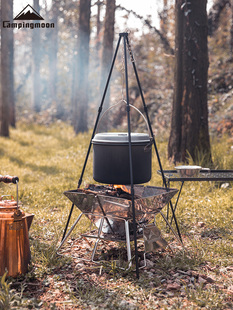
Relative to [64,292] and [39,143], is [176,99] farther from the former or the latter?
[39,143]

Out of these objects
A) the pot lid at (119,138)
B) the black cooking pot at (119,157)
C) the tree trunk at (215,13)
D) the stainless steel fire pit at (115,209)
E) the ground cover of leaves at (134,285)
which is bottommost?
the ground cover of leaves at (134,285)

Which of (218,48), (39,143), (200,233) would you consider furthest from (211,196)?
(218,48)

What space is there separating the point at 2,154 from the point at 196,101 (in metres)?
5.11

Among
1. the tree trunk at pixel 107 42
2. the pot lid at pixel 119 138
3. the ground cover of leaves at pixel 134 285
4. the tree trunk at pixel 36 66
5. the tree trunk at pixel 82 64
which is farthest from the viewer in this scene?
the tree trunk at pixel 36 66

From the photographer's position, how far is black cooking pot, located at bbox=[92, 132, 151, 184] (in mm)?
3572

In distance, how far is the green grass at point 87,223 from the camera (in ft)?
9.42

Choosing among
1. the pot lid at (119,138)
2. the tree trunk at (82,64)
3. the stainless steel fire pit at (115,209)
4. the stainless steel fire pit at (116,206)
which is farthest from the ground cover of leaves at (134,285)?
the tree trunk at (82,64)

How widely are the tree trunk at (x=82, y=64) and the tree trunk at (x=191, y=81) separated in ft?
21.3

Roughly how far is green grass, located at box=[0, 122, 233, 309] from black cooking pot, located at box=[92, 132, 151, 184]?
844 mm

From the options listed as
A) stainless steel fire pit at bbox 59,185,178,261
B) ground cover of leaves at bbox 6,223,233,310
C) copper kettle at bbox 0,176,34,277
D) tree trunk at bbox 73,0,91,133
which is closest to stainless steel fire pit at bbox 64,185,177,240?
stainless steel fire pit at bbox 59,185,178,261

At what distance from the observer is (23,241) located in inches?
126

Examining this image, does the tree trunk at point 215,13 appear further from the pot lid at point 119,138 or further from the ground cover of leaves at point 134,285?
Result: the ground cover of leaves at point 134,285

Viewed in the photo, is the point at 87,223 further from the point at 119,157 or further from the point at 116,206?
the point at 119,157

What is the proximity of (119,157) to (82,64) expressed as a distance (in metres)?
9.65
